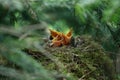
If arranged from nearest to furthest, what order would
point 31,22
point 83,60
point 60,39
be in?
1. point 31,22
2. point 83,60
3. point 60,39

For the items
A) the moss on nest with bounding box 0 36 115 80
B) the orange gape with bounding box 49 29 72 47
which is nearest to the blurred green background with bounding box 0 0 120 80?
the moss on nest with bounding box 0 36 115 80

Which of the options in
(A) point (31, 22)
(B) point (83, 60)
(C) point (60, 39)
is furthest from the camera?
(C) point (60, 39)

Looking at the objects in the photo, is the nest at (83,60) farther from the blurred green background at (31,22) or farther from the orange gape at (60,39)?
the blurred green background at (31,22)

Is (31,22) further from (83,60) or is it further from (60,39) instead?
(60,39)

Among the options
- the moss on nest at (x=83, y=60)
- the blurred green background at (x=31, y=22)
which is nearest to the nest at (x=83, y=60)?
the moss on nest at (x=83, y=60)

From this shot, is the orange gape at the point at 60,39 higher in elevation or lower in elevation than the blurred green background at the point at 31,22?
higher

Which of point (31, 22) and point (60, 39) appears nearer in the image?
point (31, 22)

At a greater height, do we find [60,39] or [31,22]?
[60,39]

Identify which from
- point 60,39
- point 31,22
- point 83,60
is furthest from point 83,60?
point 31,22

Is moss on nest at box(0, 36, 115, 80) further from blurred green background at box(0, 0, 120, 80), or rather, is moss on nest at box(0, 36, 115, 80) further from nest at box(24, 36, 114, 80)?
blurred green background at box(0, 0, 120, 80)

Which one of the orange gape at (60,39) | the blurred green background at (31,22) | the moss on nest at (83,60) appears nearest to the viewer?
the blurred green background at (31,22)

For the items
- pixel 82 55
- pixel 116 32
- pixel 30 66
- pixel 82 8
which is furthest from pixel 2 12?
pixel 82 55
